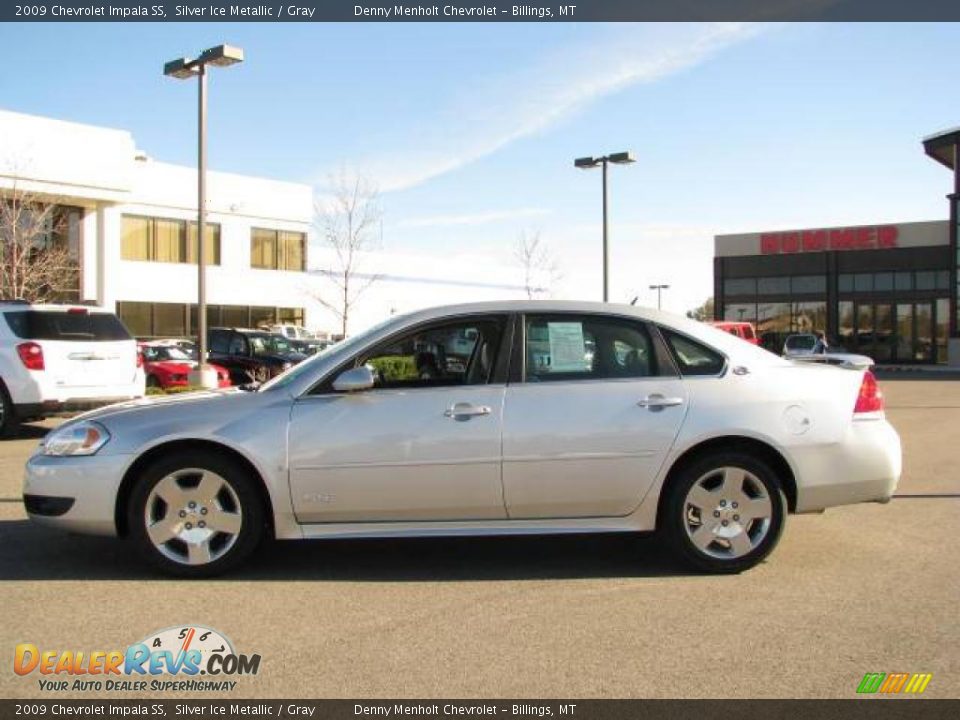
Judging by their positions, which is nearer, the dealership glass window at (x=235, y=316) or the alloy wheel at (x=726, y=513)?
the alloy wheel at (x=726, y=513)

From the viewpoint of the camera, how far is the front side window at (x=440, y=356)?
561cm

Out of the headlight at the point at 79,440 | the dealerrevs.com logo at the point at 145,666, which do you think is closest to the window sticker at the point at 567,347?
the dealerrevs.com logo at the point at 145,666

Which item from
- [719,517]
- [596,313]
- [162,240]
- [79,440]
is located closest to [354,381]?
[596,313]

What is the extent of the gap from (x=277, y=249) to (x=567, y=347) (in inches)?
1621

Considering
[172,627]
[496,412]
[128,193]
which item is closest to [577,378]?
[496,412]

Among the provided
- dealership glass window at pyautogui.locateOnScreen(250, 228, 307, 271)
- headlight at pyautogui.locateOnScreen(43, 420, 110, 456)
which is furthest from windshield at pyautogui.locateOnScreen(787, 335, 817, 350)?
headlight at pyautogui.locateOnScreen(43, 420, 110, 456)

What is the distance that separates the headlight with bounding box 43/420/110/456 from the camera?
542cm

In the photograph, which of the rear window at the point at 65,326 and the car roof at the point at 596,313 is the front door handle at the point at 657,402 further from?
the rear window at the point at 65,326

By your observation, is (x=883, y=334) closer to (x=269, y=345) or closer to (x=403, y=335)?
(x=269, y=345)

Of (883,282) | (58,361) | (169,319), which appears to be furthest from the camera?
(169,319)

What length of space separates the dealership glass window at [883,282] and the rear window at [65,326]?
34.5m

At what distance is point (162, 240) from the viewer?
40.4 metres

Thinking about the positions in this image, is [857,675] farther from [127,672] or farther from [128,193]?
[128,193]

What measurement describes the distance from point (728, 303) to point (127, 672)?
41229mm
